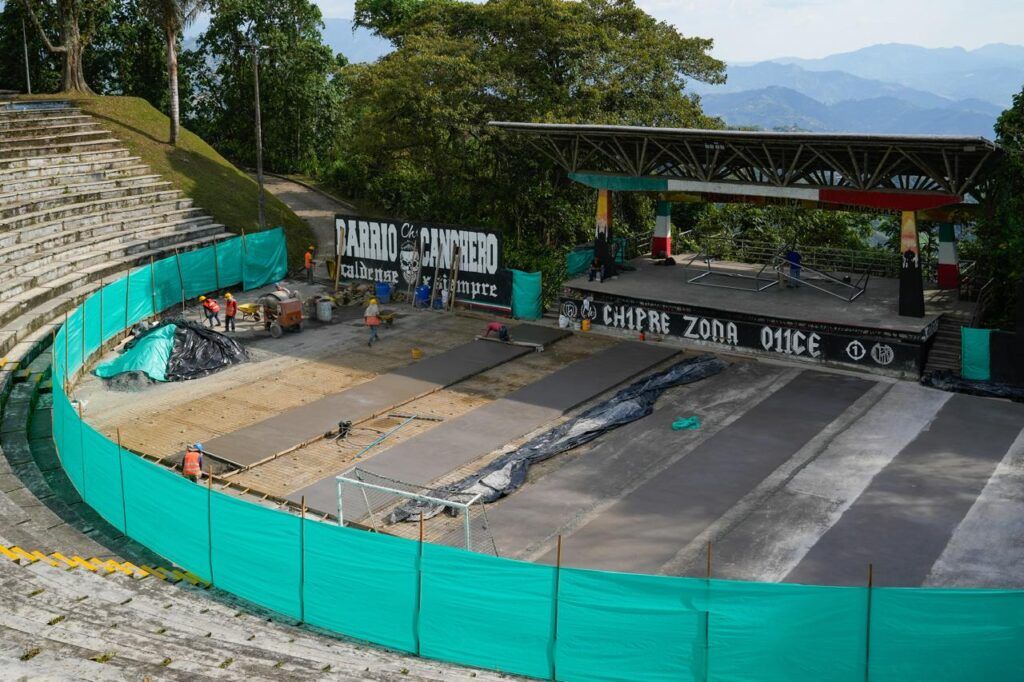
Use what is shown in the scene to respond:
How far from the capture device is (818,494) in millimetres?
25375

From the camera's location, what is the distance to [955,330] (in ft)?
118

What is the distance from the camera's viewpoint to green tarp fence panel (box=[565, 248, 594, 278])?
148 feet

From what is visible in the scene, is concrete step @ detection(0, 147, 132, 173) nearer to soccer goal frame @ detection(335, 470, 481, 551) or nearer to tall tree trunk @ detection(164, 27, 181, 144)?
tall tree trunk @ detection(164, 27, 181, 144)

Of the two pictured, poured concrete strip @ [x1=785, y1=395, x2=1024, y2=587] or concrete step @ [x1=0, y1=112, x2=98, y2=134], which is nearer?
poured concrete strip @ [x1=785, y1=395, x2=1024, y2=587]

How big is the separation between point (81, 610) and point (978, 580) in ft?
56.2

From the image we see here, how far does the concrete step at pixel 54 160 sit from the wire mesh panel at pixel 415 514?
1180 inches

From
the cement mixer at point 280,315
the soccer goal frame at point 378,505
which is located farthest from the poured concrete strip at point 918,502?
the cement mixer at point 280,315

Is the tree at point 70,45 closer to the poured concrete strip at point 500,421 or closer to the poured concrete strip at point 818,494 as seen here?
the poured concrete strip at point 500,421

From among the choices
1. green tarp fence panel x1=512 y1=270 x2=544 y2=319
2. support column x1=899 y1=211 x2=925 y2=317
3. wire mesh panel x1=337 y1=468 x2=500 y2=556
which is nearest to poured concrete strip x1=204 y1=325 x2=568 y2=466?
green tarp fence panel x1=512 y1=270 x2=544 y2=319

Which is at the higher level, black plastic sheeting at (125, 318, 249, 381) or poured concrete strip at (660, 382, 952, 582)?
black plastic sheeting at (125, 318, 249, 381)

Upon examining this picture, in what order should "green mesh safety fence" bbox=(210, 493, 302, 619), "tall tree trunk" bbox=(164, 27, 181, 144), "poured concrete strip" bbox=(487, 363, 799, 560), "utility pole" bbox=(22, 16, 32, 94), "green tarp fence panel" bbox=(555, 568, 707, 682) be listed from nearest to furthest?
"green tarp fence panel" bbox=(555, 568, 707, 682)
"green mesh safety fence" bbox=(210, 493, 302, 619)
"poured concrete strip" bbox=(487, 363, 799, 560)
"tall tree trunk" bbox=(164, 27, 181, 144)
"utility pole" bbox=(22, 16, 32, 94)

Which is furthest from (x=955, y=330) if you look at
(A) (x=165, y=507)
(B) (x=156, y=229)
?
(B) (x=156, y=229)

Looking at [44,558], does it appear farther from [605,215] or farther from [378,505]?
[605,215]

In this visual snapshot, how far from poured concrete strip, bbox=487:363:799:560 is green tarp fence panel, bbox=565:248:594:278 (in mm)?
11404
